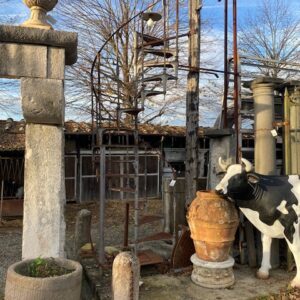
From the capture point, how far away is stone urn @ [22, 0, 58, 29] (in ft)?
14.0

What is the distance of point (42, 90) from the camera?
416 cm

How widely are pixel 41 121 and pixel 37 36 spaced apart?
0.93 meters

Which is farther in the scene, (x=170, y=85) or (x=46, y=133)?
(x=170, y=85)

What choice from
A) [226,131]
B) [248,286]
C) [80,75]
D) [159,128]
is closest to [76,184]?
[159,128]

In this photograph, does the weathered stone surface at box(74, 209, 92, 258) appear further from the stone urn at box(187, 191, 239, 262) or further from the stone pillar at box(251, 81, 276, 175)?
the stone pillar at box(251, 81, 276, 175)

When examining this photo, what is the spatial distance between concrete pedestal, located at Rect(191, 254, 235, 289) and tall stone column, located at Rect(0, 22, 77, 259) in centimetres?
204

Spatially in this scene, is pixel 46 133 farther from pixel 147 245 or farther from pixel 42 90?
pixel 147 245

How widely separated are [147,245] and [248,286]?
2.48 m

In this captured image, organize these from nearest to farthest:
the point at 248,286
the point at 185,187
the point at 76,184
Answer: the point at 248,286
the point at 185,187
the point at 76,184

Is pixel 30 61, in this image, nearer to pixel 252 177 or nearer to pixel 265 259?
pixel 252 177

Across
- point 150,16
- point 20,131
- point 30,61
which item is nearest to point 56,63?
point 30,61

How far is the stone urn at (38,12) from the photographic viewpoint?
4.28 m

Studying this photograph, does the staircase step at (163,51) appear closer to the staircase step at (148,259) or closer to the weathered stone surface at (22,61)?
the weathered stone surface at (22,61)

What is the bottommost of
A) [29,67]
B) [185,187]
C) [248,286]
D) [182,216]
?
[248,286]
